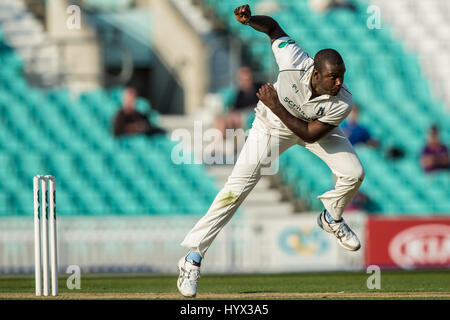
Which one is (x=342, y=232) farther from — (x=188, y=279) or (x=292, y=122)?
(x=188, y=279)

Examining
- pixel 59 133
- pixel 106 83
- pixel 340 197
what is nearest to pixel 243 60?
pixel 106 83

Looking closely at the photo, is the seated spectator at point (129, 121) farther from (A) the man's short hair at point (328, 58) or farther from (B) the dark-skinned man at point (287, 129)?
(A) the man's short hair at point (328, 58)

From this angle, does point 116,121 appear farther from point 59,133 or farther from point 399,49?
point 399,49

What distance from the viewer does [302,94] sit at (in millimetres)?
7008

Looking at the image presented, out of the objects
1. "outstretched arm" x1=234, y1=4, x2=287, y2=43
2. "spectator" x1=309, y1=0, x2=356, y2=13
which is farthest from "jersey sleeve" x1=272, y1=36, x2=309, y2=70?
"spectator" x1=309, y1=0, x2=356, y2=13

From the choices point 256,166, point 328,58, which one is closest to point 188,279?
point 256,166

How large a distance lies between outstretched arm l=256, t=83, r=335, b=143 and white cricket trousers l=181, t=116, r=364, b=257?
0.68 feet

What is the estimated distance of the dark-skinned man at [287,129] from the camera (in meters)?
6.95

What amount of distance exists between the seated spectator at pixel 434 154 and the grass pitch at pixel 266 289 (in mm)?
4781

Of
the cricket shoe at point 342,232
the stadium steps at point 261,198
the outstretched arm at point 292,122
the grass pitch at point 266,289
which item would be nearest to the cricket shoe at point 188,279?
the grass pitch at point 266,289

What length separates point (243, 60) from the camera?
17.4 metres

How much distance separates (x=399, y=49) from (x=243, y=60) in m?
3.21

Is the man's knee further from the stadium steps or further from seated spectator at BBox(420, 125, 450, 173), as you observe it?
seated spectator at BBox(420, 125, 450, 173)

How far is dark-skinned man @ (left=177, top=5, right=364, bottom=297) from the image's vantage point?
6945mm
